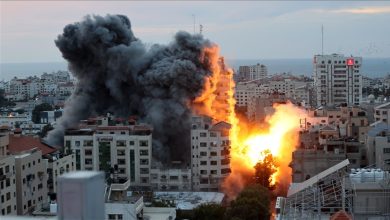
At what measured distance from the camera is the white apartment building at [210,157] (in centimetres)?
1864

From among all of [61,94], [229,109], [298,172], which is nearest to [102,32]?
[229,109]

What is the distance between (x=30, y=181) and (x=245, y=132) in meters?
14.3

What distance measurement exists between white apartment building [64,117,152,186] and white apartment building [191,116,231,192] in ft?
4.51

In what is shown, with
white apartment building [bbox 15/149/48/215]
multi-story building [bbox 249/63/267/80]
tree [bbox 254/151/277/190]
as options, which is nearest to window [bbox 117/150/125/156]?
tree [bbox 254/151/277/190]

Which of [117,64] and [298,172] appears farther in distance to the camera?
[117,64]

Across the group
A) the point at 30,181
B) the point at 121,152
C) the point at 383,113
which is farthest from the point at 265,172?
the point at 30,181

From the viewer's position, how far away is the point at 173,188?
1848cm

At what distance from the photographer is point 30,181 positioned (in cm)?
1270

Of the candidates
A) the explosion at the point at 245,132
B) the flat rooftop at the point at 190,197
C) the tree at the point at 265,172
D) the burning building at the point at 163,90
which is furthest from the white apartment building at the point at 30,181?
the burning building at the point at 163,90

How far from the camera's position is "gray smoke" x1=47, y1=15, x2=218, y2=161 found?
872 inches

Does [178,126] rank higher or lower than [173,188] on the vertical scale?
higher

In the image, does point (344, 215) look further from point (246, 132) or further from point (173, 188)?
point (246, 132)

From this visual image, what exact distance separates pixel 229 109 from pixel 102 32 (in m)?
6.08

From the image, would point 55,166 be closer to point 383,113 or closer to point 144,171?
point 144,171
